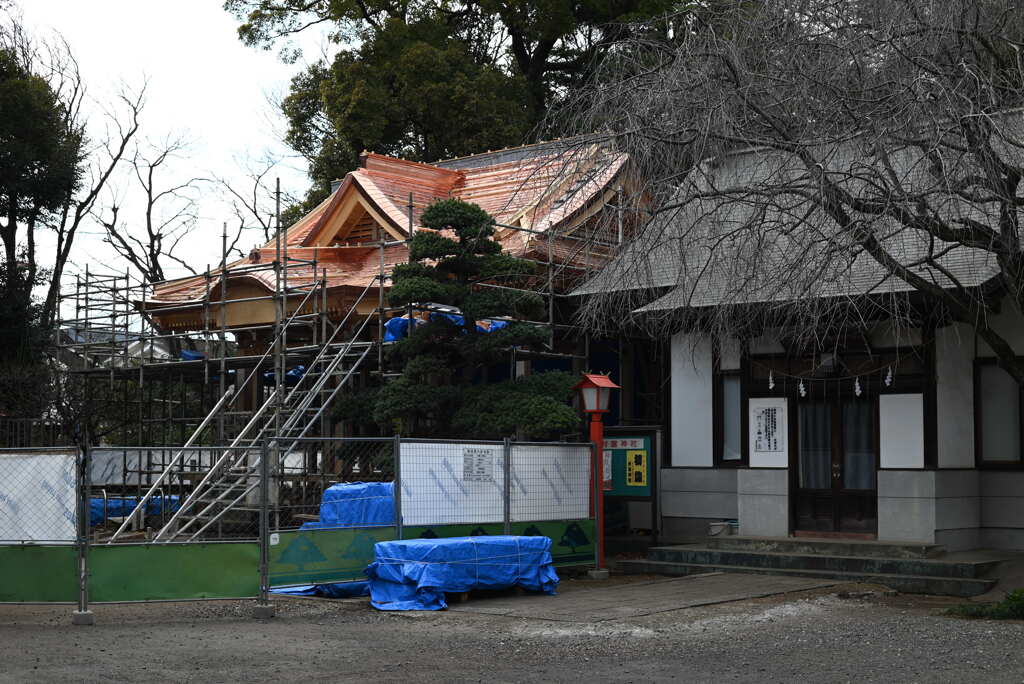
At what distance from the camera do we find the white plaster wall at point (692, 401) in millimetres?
20141

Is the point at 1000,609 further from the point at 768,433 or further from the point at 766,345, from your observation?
the point at 766,345

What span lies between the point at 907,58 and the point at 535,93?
984 inches

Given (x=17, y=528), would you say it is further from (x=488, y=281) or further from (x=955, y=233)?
(x=955, y=233)

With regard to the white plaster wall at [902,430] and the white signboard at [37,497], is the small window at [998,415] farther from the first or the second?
the white signboard at [37,497]

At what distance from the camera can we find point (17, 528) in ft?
43.3

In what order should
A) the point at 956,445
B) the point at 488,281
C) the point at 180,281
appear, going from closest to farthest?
the point at 956,445 → the point at 488,281 → the point at 180,281

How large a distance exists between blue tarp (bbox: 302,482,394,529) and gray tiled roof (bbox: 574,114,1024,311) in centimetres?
385

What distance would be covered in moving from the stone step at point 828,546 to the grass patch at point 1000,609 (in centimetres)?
306

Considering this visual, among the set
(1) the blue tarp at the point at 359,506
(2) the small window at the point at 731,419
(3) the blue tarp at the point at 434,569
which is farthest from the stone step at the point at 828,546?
(1) the blue tarp at the point at 359,506

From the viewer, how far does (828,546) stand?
56.6 feet

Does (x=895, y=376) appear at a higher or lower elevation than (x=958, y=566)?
higher

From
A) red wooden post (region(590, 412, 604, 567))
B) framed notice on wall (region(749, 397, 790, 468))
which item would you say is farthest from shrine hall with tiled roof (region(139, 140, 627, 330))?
framed notice on wall (region(749, 397, 790, 468))

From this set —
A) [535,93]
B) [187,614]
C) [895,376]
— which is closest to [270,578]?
[187,614]

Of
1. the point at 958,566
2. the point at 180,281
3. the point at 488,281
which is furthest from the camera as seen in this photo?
the point at 180,281
